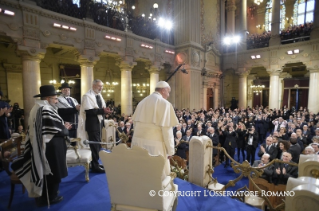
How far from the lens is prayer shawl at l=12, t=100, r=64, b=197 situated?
251cm

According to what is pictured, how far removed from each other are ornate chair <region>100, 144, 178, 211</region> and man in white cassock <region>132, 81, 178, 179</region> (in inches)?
23.9

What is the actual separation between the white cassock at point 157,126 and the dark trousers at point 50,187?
1386 millimetres

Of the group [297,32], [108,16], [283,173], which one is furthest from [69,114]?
[297,32]

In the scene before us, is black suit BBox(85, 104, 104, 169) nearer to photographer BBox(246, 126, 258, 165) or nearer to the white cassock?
the white cassock

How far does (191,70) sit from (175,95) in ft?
9.01

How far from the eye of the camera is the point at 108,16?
470 inches

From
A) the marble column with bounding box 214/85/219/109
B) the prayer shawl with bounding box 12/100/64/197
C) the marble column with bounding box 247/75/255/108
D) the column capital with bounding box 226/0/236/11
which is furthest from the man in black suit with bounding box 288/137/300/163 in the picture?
the column capital with bounding box 226/0/236/11

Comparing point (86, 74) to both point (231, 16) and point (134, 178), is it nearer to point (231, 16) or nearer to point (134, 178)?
point (134, 178)

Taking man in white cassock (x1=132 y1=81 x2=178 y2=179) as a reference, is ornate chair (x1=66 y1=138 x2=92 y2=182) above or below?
below

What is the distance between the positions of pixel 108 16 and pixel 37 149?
38.3ft

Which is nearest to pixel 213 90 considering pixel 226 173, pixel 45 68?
pixel 226 173

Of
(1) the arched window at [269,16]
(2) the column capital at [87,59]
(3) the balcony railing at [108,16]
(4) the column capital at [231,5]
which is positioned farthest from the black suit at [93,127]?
(1) the arched window at [269,16]

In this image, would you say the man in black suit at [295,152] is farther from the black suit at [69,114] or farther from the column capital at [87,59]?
the column capital at [87,59]

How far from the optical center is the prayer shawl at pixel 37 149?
98.7 inches
